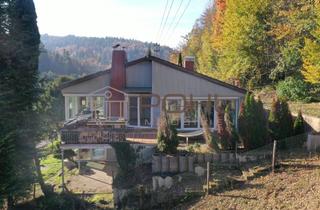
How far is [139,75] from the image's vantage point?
21.2 metres

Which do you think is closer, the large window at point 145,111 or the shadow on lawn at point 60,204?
the shadow on lawn at point 60,204

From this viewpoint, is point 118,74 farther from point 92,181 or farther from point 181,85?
point 92,181

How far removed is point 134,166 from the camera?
15.6 m

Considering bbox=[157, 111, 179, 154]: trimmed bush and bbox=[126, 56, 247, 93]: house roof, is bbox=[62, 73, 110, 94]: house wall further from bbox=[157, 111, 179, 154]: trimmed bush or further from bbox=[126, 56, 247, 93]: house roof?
bbox=[157, 111, 179, 154]: trimmed bush

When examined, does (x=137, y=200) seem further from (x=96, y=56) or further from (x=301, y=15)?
(x=96, y=56)

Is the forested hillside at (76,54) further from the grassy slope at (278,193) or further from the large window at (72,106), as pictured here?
the grassy slope at (278,193)

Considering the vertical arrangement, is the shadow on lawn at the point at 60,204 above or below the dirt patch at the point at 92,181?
below

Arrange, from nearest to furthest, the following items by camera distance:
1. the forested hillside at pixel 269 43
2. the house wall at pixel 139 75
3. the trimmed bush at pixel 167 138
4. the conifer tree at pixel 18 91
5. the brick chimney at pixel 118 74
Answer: the conifer tree at pixel 18 91, the trimmed bush at pixel 167 138, the brick chimney at pixel 118 74, the house wall at pixel 139 75, the forested hillside at pixel 269 43

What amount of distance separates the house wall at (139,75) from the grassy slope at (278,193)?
9.78 metres

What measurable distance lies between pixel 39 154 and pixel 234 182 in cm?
826

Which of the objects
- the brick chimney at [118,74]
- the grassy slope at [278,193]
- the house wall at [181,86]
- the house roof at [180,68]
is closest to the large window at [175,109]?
the house wall at [181,86]

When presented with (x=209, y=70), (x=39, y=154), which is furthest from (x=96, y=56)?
(x=39, y=154)

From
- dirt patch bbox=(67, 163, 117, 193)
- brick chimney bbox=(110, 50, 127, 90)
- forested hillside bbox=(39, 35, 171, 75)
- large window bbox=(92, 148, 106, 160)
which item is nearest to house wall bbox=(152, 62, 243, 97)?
brick chimney bbox=(110, 50, 127, 90)

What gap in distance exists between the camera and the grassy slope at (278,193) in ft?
37.3
